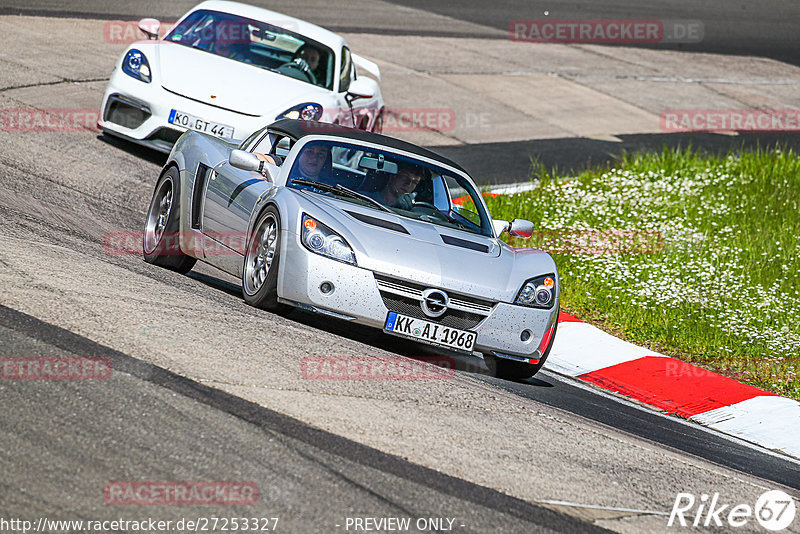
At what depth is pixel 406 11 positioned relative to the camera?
2466cm

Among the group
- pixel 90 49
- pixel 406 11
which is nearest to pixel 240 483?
pixel 90 49

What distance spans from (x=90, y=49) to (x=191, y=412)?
12364 mm

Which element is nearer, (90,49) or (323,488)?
(323,488)

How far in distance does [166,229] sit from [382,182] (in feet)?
5.63

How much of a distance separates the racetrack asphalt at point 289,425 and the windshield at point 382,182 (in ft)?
2.90

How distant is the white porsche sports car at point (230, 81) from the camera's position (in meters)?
10.9

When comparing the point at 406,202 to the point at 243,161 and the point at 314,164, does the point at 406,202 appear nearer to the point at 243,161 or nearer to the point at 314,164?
the point at 314,164

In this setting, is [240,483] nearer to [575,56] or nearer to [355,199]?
[355,199]

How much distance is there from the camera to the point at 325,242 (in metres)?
6.66

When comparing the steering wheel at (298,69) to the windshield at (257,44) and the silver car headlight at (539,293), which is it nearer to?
the windshield at (257,44)

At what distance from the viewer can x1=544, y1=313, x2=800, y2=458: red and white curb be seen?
7.59 m

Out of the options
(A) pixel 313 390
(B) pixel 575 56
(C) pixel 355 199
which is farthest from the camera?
(B) pixel 575 56

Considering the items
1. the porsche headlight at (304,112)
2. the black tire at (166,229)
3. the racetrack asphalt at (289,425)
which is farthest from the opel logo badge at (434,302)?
the porsche headlight at (304,112)

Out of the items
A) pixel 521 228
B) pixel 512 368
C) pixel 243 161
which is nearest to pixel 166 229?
pixel 243 161
